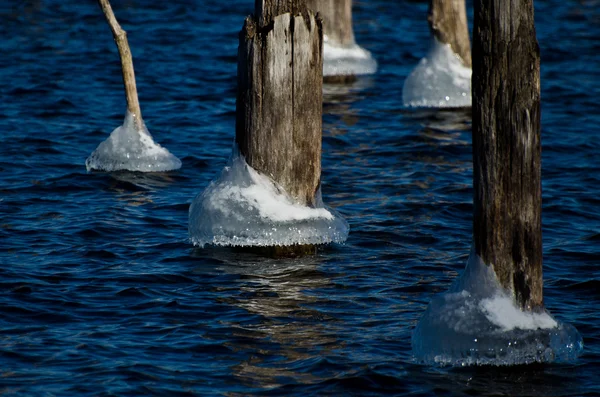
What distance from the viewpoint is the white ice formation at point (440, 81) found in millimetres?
13961

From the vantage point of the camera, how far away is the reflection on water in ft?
20.6

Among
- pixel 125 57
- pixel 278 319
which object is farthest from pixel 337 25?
pixel 278 319

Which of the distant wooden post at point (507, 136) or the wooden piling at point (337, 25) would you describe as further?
the wooden piling at point (337, 25)

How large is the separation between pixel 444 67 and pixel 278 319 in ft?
24.8

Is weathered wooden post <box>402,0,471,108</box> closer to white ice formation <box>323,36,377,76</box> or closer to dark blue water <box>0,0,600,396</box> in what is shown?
dark blue water <box>0,0,600,396</box>

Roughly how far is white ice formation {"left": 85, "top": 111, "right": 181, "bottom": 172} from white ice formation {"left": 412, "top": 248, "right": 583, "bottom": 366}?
197 inches

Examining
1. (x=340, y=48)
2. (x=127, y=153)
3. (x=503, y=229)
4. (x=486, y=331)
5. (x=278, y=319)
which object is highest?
(x=340, y=48)

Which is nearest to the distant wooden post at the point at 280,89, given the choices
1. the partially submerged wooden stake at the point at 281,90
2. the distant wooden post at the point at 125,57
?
the partially submerged wooden stake at the point at 281,90

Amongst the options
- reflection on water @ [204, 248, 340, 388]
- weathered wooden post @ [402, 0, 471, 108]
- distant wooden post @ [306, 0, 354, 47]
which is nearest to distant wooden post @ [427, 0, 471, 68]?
Result: weathered wooden post @ [402, 0, 471, 108]

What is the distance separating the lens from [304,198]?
8344 millimetres

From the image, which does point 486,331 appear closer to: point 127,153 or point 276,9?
point 276,9

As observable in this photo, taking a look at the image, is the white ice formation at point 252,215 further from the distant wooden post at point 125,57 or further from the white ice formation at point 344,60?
the white ice formation at point 344,60

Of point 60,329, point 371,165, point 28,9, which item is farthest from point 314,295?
point 28,9

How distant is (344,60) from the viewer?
52.6ft
